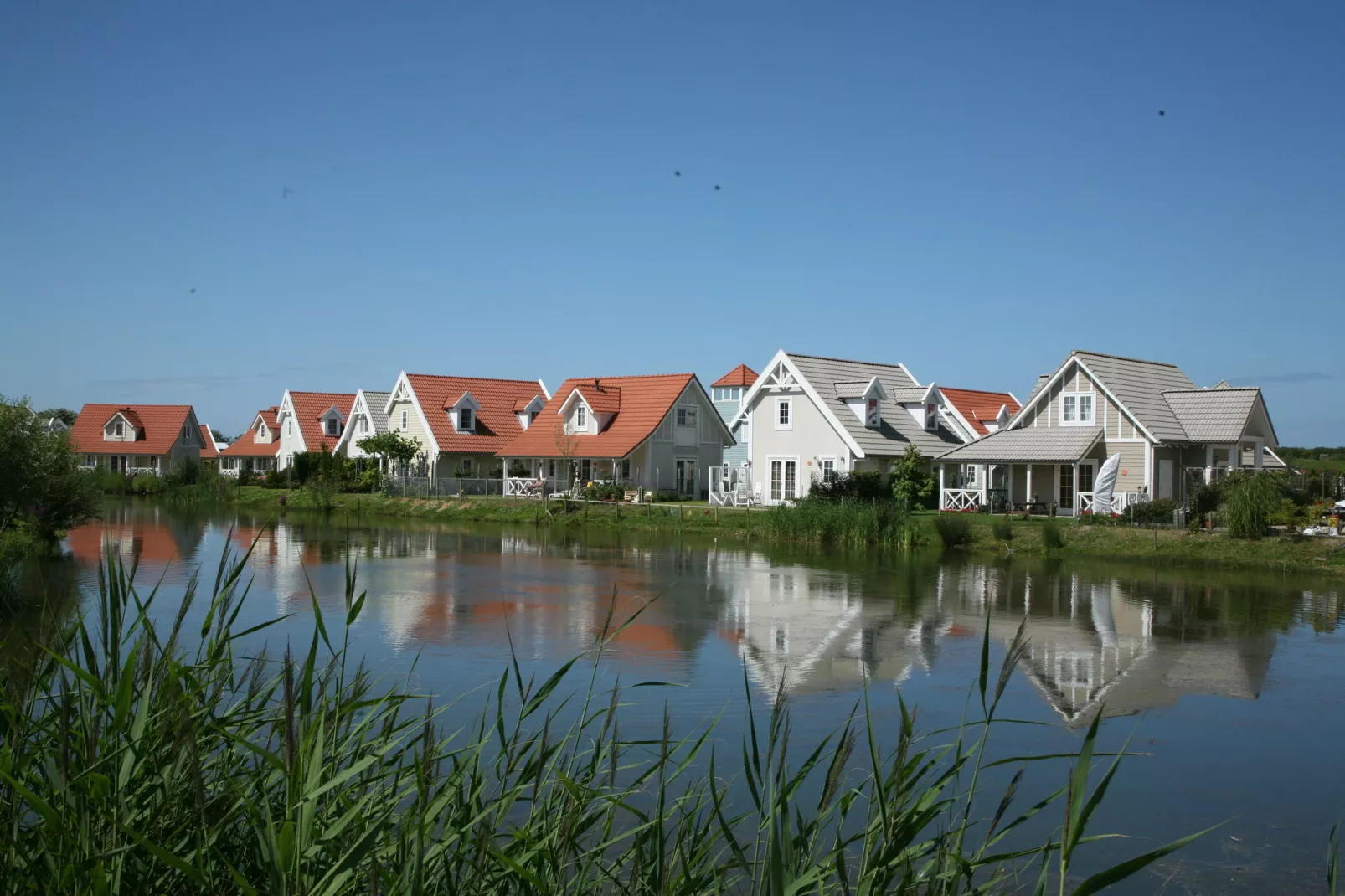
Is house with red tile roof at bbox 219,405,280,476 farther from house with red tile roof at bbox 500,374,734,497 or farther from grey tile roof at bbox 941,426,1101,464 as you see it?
grey tile roof at bbox 941,426,1101,464

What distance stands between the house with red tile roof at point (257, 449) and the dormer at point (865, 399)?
133 ft

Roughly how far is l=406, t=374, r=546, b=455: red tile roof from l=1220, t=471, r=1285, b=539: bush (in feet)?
115

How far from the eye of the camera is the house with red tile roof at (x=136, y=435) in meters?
73.7

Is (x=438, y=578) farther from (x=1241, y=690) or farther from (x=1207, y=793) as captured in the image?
(x=1207, y=793)

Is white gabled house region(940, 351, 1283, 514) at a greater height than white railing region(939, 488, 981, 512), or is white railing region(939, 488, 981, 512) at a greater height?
white gabled house region(940, 351, 1283, 514)

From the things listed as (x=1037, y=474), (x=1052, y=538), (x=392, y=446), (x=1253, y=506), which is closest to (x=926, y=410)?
(x=1037, y=474)

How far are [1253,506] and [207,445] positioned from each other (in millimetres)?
68955

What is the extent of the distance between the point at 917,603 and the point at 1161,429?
58.5 feet

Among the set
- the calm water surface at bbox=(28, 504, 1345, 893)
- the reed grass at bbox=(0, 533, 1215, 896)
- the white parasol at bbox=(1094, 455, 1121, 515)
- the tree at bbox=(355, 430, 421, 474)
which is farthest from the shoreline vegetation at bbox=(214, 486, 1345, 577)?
the reed grass at bbox=(0, 533, 1215, 896)

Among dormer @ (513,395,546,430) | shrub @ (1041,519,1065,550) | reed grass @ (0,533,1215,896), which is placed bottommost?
shrub @ (1041,519,1065,550)

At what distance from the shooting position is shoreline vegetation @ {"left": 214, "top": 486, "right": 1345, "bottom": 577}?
27969 millimetres

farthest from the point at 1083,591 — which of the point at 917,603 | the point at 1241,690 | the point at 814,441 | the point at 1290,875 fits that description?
Answer: the point at 814,441

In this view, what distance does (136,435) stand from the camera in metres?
74.9

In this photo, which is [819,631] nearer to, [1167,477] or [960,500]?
[1167,477]
